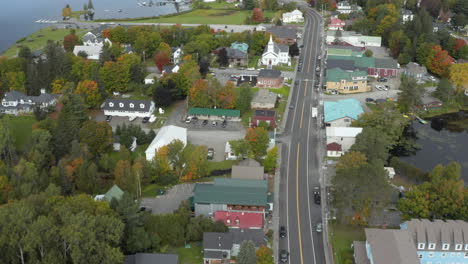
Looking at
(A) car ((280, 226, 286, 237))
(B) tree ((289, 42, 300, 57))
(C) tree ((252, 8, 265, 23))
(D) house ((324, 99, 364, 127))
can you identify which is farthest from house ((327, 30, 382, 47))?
(A) car ((280, 226, 286, 237))

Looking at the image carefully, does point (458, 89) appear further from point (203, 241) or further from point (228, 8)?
point (228, 8)

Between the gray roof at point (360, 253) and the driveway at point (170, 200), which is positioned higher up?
the gray roof at point (360, 253)

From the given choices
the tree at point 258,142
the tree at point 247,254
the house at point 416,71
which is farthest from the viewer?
the house at point 416,71

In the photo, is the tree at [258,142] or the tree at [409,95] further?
the tree at [409,95]

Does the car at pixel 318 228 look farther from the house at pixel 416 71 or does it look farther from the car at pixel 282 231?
the house at pixel 416 71

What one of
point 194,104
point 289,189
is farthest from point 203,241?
point 194,104

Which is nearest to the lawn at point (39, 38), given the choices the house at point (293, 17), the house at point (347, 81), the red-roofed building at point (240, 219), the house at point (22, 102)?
the house at point (22, 102)
